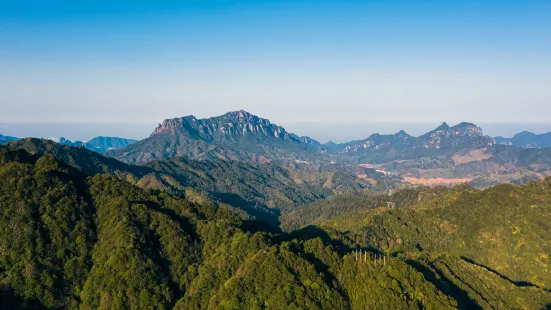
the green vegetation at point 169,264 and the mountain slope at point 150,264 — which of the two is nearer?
the mountain slope at point 150,264

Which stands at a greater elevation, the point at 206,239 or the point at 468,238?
the point at 206,239

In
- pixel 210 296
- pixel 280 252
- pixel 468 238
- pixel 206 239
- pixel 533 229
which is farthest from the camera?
pixel 468 238

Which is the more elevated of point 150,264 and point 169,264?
point 150,264

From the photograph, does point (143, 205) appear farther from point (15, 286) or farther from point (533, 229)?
point (533, 229)

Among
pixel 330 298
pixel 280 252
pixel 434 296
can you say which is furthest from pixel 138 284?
pixel 434 296

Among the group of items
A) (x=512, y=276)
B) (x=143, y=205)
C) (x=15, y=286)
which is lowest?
(x=512, y=276)

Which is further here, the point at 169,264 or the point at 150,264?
the point at 169,264

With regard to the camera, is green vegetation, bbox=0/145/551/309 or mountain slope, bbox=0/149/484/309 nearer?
mountain slope, bbox=0/149/484/309

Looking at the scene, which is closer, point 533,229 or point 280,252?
point 280,252

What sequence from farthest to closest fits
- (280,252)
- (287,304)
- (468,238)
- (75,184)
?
(468,238) → (75,184) → (280,252) → (287,304)

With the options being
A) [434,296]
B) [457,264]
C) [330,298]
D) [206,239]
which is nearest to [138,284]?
[206,239]
